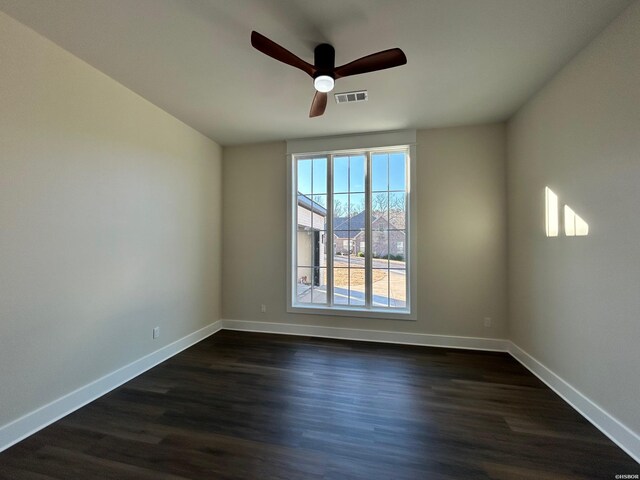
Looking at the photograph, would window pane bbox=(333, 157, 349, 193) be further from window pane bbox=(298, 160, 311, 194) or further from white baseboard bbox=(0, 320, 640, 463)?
white baseboard bbox=(0, 320, 640, 463)

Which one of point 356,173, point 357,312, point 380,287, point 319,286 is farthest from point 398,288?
point 356,173

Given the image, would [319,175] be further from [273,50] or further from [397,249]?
[273,50]

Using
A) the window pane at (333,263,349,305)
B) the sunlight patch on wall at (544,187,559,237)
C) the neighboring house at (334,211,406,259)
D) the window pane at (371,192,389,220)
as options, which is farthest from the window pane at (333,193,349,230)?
the sunlight patch on wall at (544,187,559,237)

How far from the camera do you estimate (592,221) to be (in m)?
2.01

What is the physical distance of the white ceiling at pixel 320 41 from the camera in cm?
171

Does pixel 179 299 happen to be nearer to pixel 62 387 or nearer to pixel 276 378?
pixel 62 387

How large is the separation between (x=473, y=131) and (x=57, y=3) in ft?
12.6

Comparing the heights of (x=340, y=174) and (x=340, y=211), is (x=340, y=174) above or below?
above

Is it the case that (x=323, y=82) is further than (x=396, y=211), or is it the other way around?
(x=396, y=211)

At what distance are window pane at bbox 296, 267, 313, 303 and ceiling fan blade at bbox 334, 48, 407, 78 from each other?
263 centimetres

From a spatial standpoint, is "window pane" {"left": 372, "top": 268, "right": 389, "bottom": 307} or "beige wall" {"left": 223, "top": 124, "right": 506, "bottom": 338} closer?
"beige wall" {"left": 223, "top": 124, "right": 506, "bottom": 338}

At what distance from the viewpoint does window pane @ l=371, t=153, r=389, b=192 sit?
376cm

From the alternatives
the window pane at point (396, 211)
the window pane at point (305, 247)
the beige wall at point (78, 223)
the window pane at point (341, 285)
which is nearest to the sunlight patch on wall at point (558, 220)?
the window pane at point (396, 211)

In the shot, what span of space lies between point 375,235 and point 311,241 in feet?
2.99
